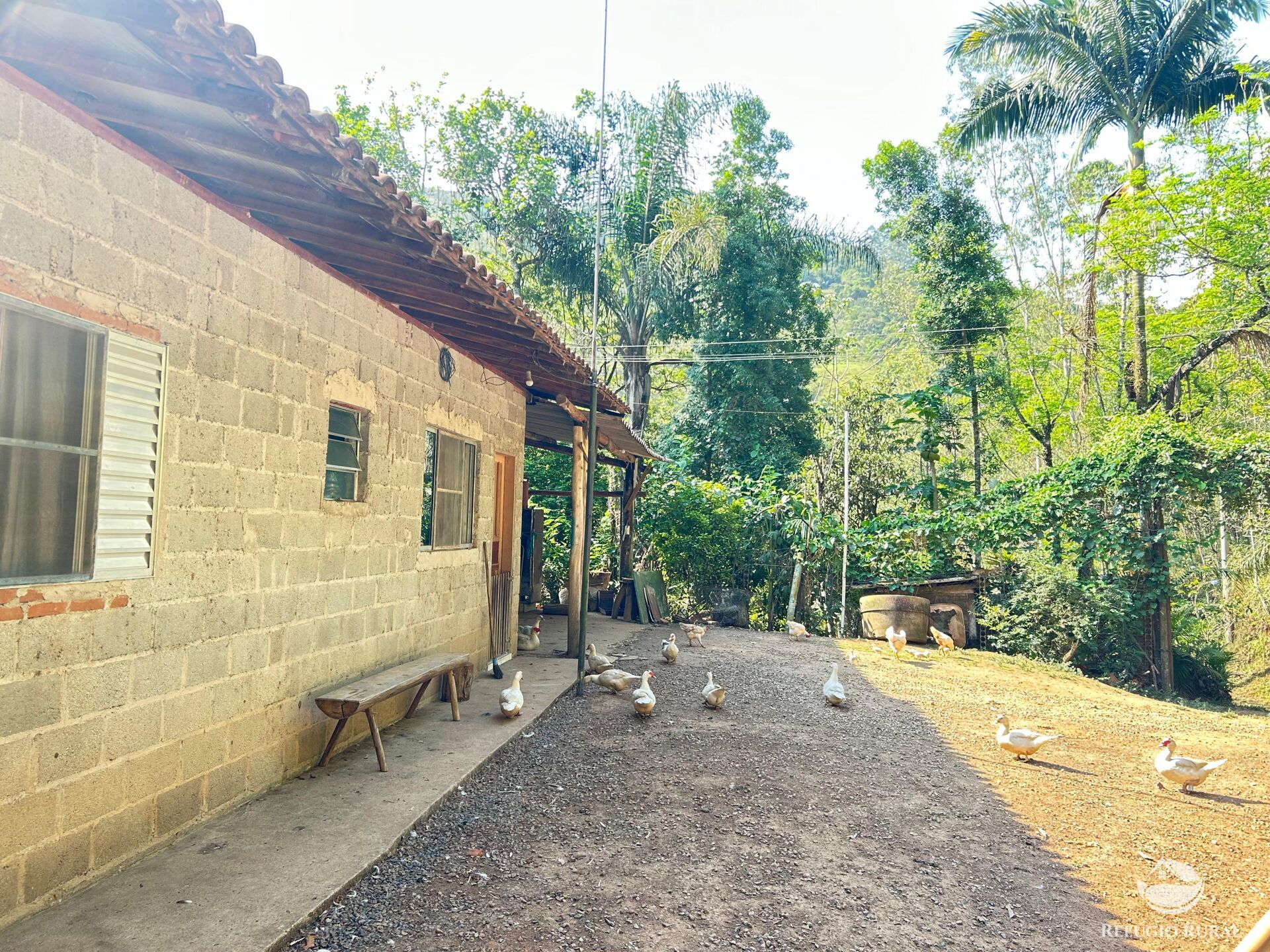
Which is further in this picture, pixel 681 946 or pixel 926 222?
pixel 926 222

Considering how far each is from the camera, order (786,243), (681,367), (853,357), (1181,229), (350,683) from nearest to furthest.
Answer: (350,683) → (1181,229) → (786,243) → (681,367) → (853,357)

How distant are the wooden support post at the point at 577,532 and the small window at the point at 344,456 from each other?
3.56m

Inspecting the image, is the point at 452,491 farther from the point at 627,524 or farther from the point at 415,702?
the point at 627,524

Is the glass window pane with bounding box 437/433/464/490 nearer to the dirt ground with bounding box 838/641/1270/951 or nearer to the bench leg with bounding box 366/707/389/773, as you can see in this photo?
the bench leg with bounding box 366/707/389/773

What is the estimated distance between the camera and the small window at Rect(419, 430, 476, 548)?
6918 millimetres

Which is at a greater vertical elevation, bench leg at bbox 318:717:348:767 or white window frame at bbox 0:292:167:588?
white window frame at bbox 0:292:167:588

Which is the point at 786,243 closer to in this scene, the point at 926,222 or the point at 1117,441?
the point at 926,222

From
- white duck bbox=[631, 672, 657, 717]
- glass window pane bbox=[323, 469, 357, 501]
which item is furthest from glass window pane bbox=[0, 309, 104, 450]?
white duck bbox=[631, 672, 657, 717]

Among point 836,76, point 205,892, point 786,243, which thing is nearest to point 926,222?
point 786,243

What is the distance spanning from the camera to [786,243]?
20.5 meters

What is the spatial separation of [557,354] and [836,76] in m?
6.76

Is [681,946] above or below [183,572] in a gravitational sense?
below

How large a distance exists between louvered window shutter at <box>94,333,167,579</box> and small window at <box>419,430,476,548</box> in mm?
3141

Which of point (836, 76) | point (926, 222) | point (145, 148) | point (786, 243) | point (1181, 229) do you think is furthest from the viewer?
point (786, 243)
